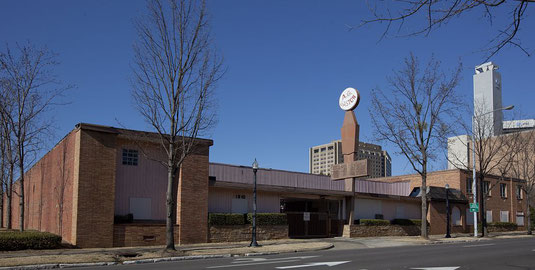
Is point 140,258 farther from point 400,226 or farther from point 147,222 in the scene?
point 400,226

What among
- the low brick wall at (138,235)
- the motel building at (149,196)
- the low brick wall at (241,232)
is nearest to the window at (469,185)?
the motel building at (149,196)

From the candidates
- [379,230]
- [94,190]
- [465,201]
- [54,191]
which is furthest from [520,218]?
[54,191]

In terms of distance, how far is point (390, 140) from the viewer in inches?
1399

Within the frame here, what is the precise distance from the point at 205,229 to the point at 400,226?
17520mm

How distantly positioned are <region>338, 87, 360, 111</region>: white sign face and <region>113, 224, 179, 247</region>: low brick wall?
15.4m

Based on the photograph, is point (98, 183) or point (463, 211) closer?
point (98, 183)

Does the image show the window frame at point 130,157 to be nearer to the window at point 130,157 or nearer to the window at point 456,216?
the window at point 130,157

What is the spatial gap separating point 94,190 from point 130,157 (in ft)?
9.31

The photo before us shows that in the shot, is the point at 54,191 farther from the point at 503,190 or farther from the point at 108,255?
the point at 503,190

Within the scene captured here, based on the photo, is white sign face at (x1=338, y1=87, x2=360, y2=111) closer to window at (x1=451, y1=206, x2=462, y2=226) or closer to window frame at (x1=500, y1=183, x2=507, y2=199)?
window at (x1=451, y1=206, x2=462, y2=226)

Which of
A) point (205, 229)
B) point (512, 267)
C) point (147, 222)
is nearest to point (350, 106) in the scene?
point (205, 229)

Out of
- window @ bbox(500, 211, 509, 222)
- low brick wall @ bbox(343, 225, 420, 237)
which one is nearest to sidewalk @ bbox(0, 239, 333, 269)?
low brick wall @ bbox(343, 225, 420, 237)

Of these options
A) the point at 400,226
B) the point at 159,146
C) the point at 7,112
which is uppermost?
the point at 7,112

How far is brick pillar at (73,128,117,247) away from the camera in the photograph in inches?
896
